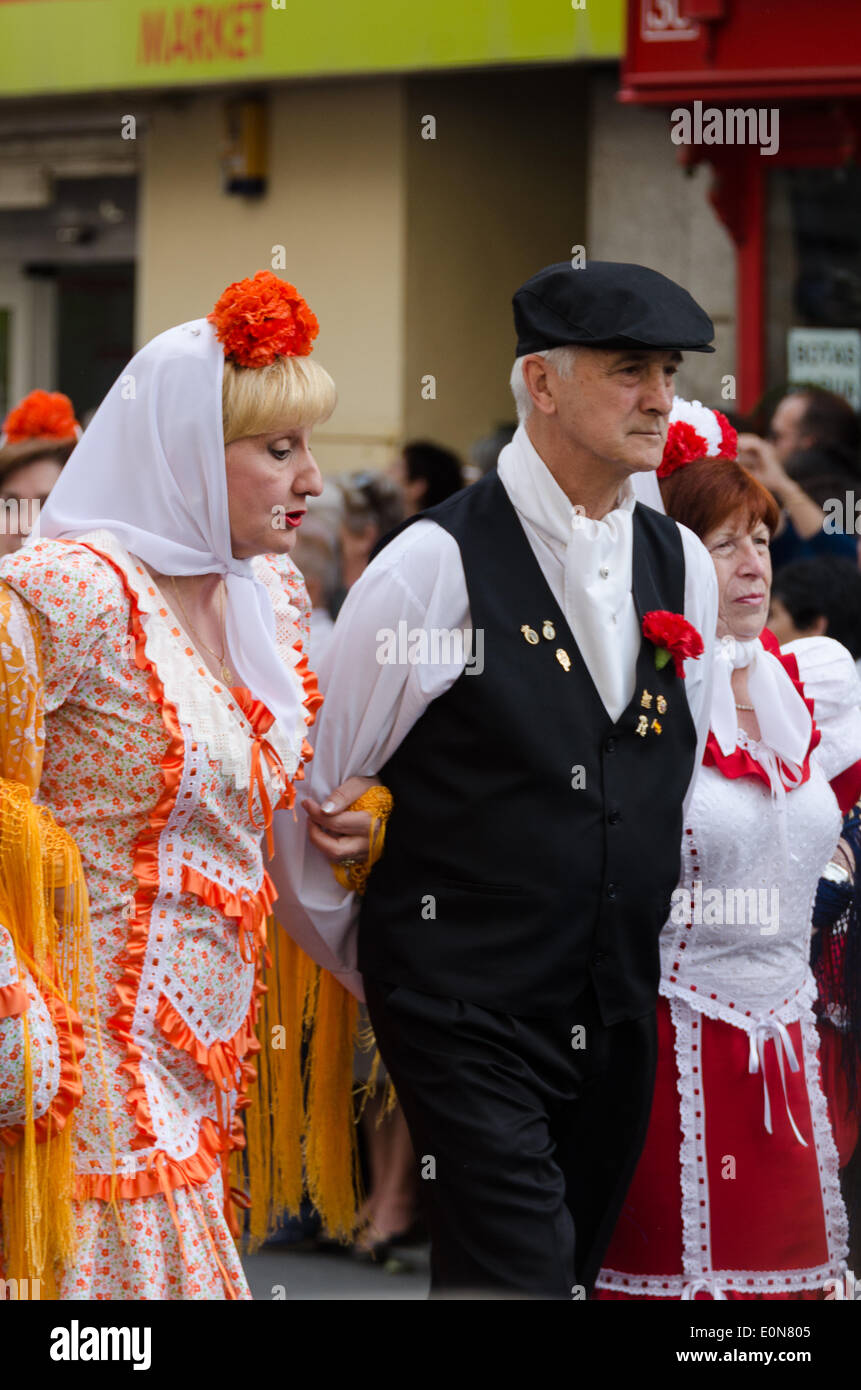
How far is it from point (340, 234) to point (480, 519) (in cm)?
599

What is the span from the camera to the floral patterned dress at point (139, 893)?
2676mm

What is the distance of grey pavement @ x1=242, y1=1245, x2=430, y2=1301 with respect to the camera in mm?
4797

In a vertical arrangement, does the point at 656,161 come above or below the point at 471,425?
above

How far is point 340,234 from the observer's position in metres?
8.84

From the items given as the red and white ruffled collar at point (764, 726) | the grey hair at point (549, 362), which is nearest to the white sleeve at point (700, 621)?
the red and white ruffled collar at point (764, 726)

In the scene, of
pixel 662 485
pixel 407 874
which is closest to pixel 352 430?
pixel 662 485

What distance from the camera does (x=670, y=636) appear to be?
313 cm

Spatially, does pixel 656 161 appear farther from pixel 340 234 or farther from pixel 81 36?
pixel 81 36

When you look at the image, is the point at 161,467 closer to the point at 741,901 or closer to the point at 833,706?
the point at 741,901

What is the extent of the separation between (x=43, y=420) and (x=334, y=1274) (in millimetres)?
2254

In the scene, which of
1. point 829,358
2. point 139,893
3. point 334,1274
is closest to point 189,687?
point 139,893

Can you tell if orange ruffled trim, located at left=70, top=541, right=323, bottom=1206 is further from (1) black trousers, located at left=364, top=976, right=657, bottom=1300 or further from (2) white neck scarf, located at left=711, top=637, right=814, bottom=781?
(2) white neck scarf, located at left=711, top=637, right=814, bottom=781

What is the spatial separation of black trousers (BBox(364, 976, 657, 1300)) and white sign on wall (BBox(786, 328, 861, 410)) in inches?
200

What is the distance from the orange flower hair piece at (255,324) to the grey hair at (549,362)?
45cm
